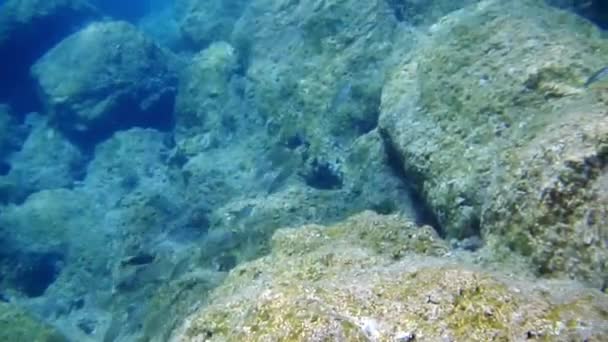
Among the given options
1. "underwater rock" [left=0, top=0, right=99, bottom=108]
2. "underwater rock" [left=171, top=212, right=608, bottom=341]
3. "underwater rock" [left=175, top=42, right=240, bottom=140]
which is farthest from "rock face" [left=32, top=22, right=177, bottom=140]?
"underwater rock" [left=171, top=212, right=608, bottom=341]

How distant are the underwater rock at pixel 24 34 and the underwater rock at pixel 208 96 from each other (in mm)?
6527

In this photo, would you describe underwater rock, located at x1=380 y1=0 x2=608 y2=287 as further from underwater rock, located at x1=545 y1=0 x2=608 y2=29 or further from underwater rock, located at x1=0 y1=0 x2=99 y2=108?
underwater rock, located at x1=0 y1=0 x2=99 y2=108

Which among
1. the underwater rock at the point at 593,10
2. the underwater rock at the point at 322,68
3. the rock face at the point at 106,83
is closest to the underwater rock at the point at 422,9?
the underwater rock at the point at 322,68

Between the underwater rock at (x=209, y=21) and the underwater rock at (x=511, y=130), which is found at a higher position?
the underwater rock at (x=511, y=130)

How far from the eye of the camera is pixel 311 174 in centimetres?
886

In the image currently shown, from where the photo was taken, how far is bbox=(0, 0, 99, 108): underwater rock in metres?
16.1

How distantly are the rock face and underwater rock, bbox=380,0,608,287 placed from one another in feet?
A: 31.8

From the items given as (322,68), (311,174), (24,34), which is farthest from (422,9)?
(24,34)

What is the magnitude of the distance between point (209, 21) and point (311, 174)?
939 centimetres

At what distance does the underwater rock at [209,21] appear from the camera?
624 inches

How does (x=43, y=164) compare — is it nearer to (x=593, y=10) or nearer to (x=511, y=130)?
(x=511, y=130)

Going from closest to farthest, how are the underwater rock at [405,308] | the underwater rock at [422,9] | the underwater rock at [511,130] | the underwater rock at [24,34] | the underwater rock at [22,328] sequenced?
the underwater rock at [405,308] < the underwater rock at [511,130] < the underwater rock at [22,328] < the underwater rock at [422,9] < the underwater rock at [24,34]

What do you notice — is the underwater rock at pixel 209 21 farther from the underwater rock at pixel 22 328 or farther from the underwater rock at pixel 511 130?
the underwater rock at pixel 511 130

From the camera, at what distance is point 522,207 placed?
3.89 meters
